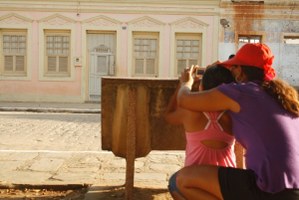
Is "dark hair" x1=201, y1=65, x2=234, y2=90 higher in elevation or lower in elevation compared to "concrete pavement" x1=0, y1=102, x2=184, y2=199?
higher

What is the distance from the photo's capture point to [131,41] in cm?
1947

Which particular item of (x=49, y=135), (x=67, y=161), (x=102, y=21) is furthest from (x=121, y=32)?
(x=67, y=161)

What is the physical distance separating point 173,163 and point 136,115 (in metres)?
2.52

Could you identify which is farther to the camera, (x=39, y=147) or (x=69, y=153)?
(x=39, y=147)

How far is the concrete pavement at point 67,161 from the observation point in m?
5.28

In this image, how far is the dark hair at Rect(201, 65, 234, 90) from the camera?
2.97 meters

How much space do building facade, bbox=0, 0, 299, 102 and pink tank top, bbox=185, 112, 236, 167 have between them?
16.3 metres

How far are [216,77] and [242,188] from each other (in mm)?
728

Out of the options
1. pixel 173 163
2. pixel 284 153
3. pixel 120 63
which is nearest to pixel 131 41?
pixel 120 63

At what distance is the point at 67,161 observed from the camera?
638cm

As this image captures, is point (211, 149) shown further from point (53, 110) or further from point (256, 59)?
point (53, 110)

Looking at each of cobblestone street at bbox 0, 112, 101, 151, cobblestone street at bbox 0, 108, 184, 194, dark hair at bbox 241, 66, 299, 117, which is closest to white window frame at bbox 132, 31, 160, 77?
cobblestone street at bbox 0, 112, 101, 151

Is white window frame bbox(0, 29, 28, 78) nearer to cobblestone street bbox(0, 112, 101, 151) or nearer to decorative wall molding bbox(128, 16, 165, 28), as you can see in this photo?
decorative wall molding bbox(128, 16, 165, 28)

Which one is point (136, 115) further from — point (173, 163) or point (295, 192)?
point (173, 163)
